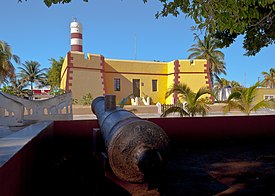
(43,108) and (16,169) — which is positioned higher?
(43,108)

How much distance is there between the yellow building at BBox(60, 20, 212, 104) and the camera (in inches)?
904

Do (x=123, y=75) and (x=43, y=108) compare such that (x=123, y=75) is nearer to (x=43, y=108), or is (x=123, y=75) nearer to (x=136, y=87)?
(x=136, y=87)

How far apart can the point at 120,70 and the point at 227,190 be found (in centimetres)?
2184

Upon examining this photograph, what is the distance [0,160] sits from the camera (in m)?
1.95

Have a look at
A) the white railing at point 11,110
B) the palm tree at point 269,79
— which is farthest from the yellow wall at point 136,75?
the palm tree at point 269,79

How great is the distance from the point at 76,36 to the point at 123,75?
7395mm

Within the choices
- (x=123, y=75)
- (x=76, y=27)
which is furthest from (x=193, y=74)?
(x=76, y=27)

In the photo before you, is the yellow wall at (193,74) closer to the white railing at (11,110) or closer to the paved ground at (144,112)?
the paved ground at (144,112)

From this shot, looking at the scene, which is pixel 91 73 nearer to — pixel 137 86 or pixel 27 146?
pixel 137 86

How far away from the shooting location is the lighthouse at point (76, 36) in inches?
1110

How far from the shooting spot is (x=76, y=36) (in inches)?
1119

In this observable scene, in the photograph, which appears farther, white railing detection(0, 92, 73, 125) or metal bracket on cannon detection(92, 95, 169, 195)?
white railing detection(0, 92, 73, 125)

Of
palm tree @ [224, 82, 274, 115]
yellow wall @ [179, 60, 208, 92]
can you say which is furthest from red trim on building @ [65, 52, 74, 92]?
Answer: palm tree @ [224, 82, 274, 115]

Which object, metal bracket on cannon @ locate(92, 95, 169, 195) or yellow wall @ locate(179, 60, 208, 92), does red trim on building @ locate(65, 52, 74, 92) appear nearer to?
Result: yellow wall @ locate(179, 60, 208, 92)
